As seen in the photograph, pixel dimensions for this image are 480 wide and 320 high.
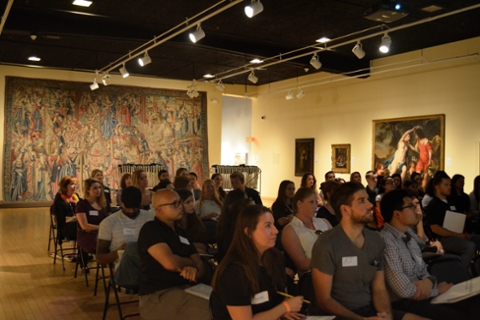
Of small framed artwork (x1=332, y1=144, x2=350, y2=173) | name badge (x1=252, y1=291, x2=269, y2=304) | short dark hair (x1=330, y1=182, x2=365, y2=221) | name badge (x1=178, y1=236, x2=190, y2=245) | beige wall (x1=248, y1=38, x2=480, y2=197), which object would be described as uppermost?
beige wall (x1=248, y1=38, x2=480, y2=197)

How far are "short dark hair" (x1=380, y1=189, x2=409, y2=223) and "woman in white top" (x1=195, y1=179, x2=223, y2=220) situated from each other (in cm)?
333

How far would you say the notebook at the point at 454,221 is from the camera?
607 cm

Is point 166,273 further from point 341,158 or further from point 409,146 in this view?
point 341,158

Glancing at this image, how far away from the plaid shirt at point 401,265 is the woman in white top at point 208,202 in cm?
346

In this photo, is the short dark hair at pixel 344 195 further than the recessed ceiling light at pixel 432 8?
No

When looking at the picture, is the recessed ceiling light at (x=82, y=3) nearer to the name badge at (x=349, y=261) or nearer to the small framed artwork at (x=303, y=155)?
the name badge at (x=349, y=261)

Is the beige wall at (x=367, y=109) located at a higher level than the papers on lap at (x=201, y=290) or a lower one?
higher

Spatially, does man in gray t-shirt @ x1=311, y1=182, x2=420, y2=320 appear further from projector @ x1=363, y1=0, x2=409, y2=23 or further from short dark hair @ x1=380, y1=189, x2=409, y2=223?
projector @ x1=363, y1=0, x2=409, y2=23

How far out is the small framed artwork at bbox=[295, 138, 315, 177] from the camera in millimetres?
16859

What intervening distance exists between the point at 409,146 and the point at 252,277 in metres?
11.8

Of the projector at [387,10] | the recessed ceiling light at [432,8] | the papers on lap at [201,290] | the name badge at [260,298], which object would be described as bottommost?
the papers on lap at [201,290]

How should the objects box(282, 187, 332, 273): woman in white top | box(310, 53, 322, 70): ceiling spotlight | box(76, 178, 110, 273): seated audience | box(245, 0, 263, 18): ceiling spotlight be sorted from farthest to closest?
box(310, 53, 322, 70): ceiling spotlight < box(245, 0, 263, 18): ceiling spotlight < box(76, 178, 110, 273): seated audience < box(282, 187, 332, 273): woman in white top

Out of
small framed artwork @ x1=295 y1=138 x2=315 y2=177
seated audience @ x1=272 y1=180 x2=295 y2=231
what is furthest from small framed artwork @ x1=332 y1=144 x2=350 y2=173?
seated audience @ x1=272 y1=180 x2=295 y2=231

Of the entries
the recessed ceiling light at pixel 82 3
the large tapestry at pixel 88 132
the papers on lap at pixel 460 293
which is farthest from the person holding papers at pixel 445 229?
the large tapestry at pixel 88 132
